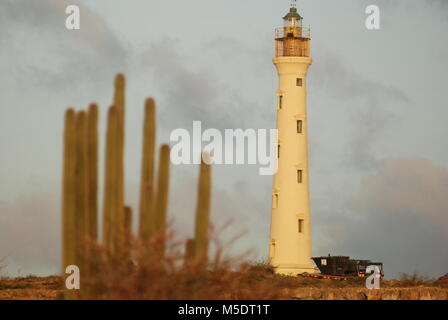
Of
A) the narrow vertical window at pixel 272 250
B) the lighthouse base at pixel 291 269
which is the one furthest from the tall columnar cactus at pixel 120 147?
the narrow vertical window at pixel 272 250

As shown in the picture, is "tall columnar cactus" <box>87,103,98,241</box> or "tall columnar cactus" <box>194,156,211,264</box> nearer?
A: "tall columnar cactus" <box>87,103,98,241</box>

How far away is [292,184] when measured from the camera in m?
56.5

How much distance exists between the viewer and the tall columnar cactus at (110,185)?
24625mm

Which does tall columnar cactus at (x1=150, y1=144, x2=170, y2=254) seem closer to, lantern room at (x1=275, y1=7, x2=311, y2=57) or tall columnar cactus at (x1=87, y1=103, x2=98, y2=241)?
tall columnar cactus at (x1=87, y1=103, x2=98, y2=241)

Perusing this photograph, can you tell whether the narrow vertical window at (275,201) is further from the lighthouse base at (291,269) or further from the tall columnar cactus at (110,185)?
the tall columnar cactus at (110,185)

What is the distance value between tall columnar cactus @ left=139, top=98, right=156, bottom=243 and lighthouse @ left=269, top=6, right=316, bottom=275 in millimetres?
31260

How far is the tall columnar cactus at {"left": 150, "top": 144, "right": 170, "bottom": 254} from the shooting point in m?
24.8

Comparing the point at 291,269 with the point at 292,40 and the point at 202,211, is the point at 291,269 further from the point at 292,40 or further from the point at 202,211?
the point at 202,211

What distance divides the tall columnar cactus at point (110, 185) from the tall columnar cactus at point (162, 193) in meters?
0.86

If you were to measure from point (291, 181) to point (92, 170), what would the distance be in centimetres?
3203

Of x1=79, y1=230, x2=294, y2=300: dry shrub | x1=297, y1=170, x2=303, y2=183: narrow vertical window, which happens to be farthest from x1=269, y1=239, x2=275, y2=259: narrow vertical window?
x1=79, y1=230, x2=294, y2=300: dry shrub
